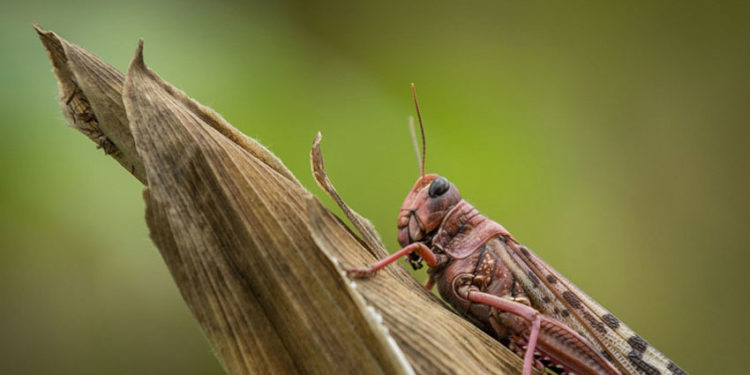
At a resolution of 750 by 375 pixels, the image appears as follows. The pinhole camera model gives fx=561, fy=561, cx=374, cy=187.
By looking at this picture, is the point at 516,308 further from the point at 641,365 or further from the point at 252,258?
the point at 252,258

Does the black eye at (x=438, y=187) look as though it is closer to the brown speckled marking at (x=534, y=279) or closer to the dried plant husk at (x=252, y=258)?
the brown speckled marking at (x=534, y=279)

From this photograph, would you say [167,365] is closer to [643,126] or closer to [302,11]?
[302,11]

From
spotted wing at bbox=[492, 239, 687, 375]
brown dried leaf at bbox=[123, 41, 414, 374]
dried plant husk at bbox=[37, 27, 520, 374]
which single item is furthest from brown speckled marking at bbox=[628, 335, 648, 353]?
brown dried leaf at bbox=[123, 41, 414, 374]

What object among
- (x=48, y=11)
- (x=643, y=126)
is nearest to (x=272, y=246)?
(x=48, y=11)

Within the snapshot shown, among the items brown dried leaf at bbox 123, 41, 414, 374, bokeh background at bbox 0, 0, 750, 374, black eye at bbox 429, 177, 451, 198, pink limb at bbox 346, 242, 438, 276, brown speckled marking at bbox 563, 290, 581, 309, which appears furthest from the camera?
bokeh background at bbox 0, 0, 750, 374

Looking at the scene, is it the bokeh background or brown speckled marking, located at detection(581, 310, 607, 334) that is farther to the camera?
the bokeh background

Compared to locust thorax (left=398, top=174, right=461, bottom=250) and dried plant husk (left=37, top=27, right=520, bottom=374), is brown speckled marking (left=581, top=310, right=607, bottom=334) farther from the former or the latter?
dried plant husk (left=37, top=27, right=520, bottom=374)

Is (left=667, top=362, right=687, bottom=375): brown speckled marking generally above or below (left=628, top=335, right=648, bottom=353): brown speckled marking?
below

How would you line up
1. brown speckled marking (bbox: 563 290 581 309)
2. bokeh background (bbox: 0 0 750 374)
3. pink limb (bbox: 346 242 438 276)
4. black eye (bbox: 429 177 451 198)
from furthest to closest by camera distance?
bokeh background (bbox: 0 0 750 374)
black eye (bbox: 429 177 451 198)
brown speckled marking (bbox: 563 290 581 309)
pink limb (bbox: 346 242 438 276)
